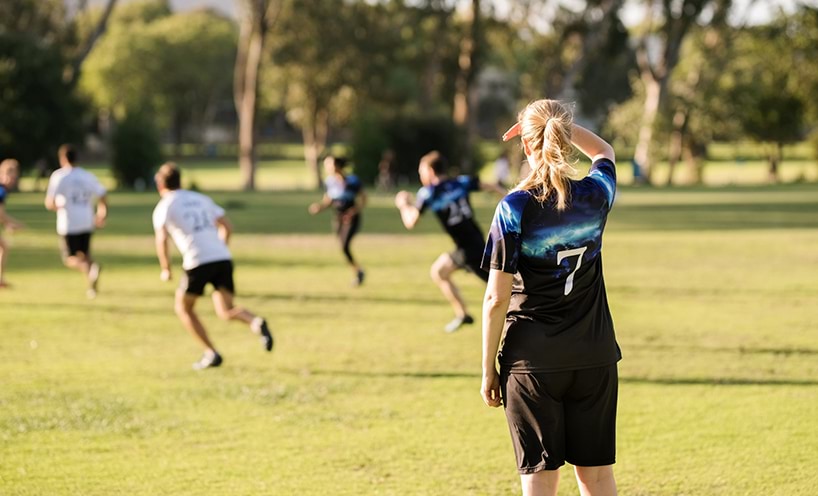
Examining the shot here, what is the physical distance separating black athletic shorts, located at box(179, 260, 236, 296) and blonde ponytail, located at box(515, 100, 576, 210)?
618 centimetres

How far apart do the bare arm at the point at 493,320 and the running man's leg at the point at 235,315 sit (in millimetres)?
6037

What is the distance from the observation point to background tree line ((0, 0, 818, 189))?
51.8 m

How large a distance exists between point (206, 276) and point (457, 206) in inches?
129

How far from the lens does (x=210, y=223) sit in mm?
10539

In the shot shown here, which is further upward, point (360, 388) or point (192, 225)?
point (192, 225)

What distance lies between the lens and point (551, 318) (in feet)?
15.5

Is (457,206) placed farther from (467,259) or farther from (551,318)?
(551,318)

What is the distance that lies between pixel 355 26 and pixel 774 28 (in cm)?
2271

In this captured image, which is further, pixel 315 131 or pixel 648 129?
pixel 315 131

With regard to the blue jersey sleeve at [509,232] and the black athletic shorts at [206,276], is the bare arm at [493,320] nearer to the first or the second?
the blue jersey sleeve at [509,232]

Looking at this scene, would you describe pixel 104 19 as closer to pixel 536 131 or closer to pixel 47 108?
Answer: pixel 47 108

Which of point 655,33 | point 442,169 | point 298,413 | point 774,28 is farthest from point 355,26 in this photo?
point 298,413

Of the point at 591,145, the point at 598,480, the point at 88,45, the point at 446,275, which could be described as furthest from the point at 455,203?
the point at 88,45

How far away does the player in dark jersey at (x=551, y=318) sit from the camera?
466 cm
